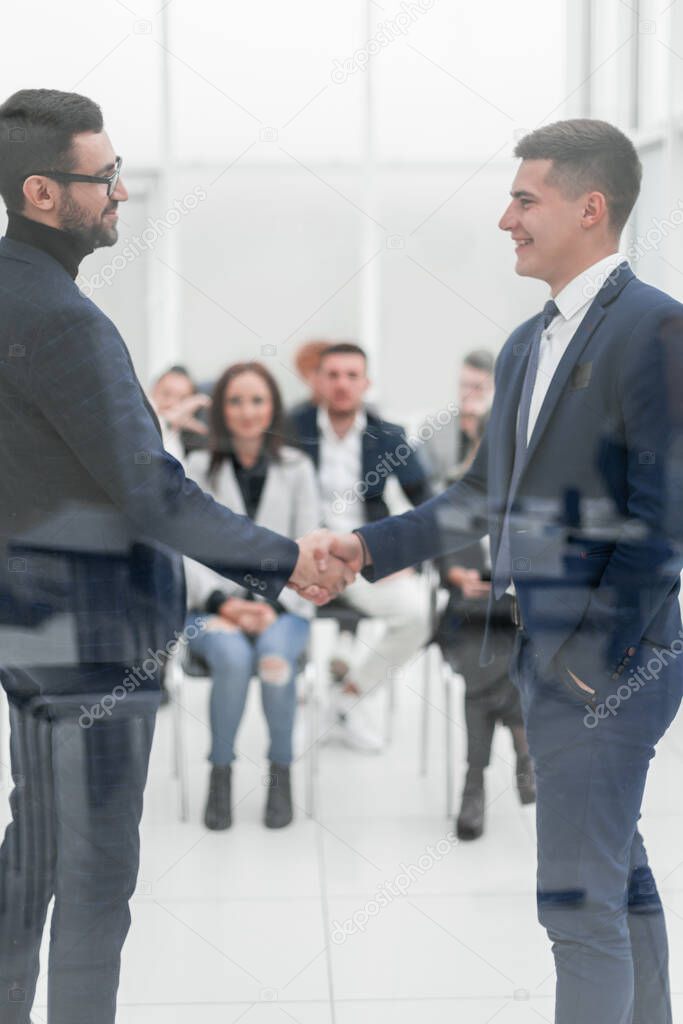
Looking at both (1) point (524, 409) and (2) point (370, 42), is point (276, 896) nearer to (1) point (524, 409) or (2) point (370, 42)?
(1) point (524, 409)

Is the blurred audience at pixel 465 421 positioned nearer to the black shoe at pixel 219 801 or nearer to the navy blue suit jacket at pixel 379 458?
the navy blue suit jacket at pixel 379 458

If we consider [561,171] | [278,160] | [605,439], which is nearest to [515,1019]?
[605,439]

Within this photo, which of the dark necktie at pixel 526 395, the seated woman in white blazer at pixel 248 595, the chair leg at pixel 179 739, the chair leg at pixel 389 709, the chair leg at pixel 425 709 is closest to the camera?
the dark necktie at pixel 526 395

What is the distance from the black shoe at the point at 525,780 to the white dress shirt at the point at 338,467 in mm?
426

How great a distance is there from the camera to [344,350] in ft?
5.62

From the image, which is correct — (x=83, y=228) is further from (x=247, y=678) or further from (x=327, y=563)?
(x=247, y=678)

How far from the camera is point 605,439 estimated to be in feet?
4.61

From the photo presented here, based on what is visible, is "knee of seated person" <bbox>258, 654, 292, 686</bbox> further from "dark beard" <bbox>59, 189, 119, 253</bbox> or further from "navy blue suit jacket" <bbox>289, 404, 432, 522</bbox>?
"dark beard" <bbox>59, 189, 119, 253</bbox>

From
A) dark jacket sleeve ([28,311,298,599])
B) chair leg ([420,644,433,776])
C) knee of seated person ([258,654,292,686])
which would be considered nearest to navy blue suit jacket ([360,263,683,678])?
dark jacket sleeve ([28,311,298,599])

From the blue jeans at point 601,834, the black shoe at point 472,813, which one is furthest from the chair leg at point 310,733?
the blue jeans at point 601,834

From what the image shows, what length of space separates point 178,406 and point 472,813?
0.77 metres

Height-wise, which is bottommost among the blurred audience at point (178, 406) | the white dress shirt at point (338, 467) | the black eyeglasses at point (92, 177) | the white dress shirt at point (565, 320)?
the white dress shirt at point (338, 467)

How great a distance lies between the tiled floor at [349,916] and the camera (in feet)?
5.34

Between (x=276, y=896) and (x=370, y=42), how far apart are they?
1.23m
